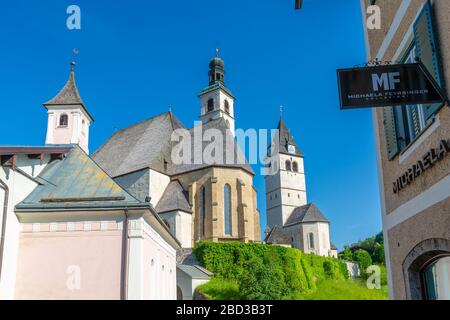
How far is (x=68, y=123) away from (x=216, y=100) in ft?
121

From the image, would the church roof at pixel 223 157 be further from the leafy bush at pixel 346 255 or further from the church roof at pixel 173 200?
the leafy bush at pixel 346 255

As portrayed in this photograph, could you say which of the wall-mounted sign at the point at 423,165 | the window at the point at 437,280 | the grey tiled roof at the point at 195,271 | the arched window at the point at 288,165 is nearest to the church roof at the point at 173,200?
the grey tiled roof at the point at 195,271

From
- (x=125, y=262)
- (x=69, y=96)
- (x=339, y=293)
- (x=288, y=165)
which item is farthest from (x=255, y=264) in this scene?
(x=288, y=165)

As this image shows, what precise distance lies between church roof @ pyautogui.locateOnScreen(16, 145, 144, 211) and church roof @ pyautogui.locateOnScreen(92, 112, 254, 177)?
29745 millimetres

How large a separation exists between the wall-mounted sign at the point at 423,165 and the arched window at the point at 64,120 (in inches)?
950

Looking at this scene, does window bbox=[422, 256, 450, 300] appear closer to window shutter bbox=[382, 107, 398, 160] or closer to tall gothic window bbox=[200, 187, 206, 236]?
window shutter bbox=[382, 107, 398, 160]

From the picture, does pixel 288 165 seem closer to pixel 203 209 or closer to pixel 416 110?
pixel 203 209

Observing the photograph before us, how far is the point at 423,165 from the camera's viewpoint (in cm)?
792

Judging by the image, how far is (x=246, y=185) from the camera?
152 feet

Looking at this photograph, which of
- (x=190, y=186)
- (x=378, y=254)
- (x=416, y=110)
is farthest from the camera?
(x=378, y=254)

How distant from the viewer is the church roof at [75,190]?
14219 millimetres

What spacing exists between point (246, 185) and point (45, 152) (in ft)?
108

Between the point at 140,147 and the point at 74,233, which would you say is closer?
the point at 74,233

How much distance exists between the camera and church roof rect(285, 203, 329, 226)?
219 feet
